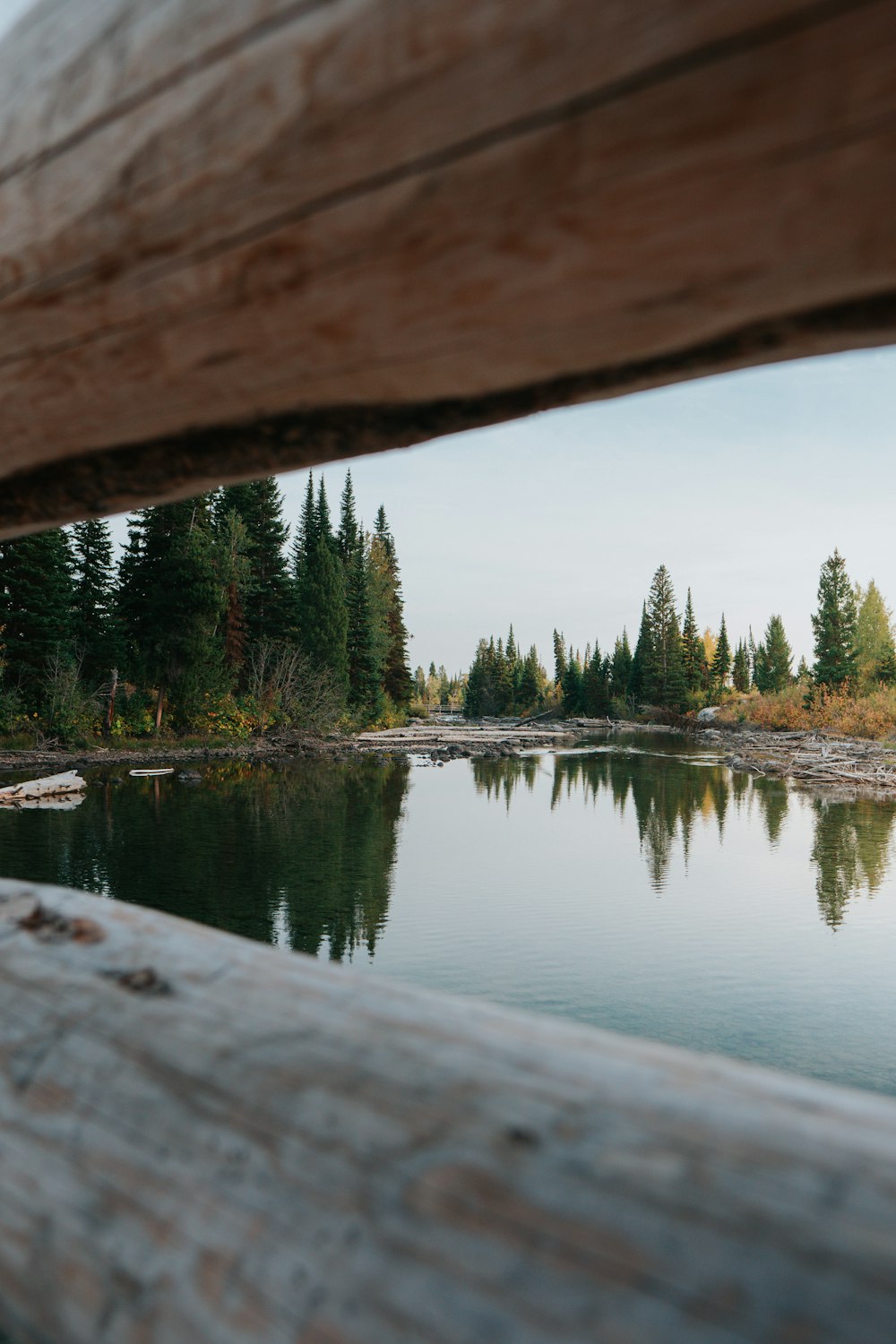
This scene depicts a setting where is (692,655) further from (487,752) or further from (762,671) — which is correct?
(487,752)

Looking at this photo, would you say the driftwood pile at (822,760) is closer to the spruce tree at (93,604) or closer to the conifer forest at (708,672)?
the conifer forest at (708,672)

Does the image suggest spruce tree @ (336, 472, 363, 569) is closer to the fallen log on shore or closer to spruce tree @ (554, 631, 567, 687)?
the fallen log on shore

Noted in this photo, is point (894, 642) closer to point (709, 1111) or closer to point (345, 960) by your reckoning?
point (345, 960)

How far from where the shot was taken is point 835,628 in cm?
4406

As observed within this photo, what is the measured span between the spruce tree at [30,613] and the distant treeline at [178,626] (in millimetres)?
34

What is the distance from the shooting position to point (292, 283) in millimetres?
550

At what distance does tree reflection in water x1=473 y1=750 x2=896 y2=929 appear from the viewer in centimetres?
1280

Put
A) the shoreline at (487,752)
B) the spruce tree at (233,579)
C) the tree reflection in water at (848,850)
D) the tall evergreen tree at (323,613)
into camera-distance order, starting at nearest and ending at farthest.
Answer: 1. the tree reflection in water at (848,850)
2. the shoreline at (487,752)
3. the spruce tree at (233,579)
4. the tall evergreen tree at (323,613)

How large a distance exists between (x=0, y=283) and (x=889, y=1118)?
0.85 m

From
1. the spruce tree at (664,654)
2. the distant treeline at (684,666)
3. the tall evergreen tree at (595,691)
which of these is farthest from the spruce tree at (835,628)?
the tall evergreen tree at (595,691)

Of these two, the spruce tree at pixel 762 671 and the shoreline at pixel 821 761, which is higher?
the spruce tree at pixel 762 671

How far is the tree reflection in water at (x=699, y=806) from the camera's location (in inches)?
504

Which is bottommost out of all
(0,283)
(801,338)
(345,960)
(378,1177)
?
(345,960)

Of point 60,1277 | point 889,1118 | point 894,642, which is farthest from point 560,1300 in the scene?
point 894,642
